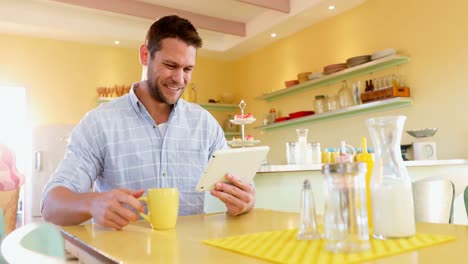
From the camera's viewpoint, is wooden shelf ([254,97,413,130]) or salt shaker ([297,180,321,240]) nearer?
salt shaker ([297,180,321,240])

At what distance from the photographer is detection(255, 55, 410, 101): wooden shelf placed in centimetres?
412

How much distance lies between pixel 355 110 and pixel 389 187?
3767mm

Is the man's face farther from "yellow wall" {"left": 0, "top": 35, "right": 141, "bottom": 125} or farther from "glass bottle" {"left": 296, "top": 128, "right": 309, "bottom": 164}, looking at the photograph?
"yellow wall" {"left": 0, "top": 35, "right": 141, "bottom": 125}

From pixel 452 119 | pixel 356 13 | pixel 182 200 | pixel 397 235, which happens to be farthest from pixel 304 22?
pixel 397 235

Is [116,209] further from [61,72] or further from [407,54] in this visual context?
[61,72]

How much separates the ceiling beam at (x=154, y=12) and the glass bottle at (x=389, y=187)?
4.27 meters

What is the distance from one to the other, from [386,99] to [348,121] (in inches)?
29.4

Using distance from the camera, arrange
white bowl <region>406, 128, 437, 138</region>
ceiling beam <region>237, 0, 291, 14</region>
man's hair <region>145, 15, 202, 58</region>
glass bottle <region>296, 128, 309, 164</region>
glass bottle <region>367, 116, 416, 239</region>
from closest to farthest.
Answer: glass bottle <region>367, 116, 416, 239</region> → man's hair <region>145, 15, 202, 58</region> → glass bottle <region>296, 128, 309, 164</region> → white bowl <region>406, 128, 437, 138</region> → ceiling beam <region>237, 0, 291, 14</region>

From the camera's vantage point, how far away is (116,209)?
41.6 inches

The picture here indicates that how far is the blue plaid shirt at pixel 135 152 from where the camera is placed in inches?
60.9

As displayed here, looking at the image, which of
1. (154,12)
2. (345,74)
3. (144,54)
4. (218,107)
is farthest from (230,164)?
(218,107)

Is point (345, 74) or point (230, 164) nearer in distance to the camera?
point (230, 164)

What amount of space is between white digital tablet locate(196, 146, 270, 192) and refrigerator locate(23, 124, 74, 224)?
465cm

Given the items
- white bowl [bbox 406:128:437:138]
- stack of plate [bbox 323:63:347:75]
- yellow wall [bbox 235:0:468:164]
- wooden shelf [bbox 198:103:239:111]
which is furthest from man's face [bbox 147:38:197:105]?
wooden shelf [bbox 198:103:239:111]
